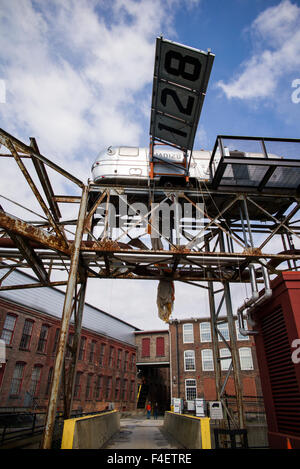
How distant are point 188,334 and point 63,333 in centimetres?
3117

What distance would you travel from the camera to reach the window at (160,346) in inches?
1575

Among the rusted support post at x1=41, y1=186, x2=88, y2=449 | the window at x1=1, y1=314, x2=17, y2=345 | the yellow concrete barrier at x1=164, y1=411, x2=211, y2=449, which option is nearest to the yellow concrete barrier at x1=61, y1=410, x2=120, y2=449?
the rusted support post at x1=41, y1=186, x2=88, y2=449

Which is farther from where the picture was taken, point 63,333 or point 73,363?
point 73,363

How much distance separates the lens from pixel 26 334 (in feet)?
79.4

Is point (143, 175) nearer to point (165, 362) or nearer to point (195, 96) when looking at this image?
point (195, 96)

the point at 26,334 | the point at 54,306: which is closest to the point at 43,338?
the point at 26,334

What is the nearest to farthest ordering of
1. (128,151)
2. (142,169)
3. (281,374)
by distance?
1. (281,374)
2. (142,169)
3. (128,151)

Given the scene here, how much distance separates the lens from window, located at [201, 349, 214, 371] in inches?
1293

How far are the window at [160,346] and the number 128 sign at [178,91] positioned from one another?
3654 cm

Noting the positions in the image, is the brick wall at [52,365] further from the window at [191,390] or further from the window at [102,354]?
the window at [191,390]

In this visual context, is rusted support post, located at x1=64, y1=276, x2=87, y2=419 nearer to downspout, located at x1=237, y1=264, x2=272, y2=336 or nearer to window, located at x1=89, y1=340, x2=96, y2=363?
downspout, located at x1=237, y1=264, x2=272, y2=336

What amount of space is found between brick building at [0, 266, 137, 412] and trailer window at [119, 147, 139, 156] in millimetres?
17385

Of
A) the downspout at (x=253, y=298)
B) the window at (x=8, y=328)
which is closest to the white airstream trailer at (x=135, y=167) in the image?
the downspout at (x=253, y=298)

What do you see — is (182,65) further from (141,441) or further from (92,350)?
(92,350)
